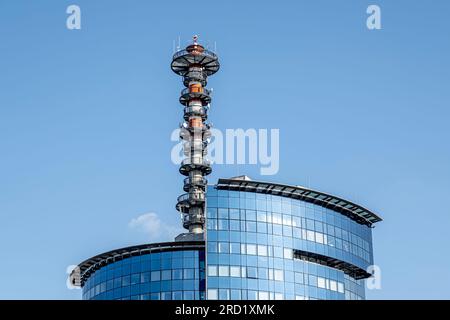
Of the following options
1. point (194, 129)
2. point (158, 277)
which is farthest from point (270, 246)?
point (194, 129)

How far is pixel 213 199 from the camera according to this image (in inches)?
5103

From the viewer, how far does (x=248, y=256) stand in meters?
128

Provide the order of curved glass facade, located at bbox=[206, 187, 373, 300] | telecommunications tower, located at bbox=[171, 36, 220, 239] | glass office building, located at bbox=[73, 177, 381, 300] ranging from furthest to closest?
telecommunications tower, located at bbox=[171, 36, 220, 239], curved glass facade, located at bbox=[206, 187, 373, 300], glass office building, located at bbox=[73, 177, 381, 300]

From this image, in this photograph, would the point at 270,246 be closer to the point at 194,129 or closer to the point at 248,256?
the point at 248,256

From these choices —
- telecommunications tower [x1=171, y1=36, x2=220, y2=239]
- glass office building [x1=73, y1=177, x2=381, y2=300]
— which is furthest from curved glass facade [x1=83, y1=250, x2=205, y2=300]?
telecommunications tower [x1=171, y1=36, x2=220, y2=239]

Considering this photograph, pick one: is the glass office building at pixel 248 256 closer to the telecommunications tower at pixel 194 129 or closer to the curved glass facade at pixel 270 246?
the curved glass facade at pixel 270 246

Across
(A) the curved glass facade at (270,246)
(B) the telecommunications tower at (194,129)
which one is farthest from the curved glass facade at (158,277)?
(B) the telecommunications tower at (194,129)

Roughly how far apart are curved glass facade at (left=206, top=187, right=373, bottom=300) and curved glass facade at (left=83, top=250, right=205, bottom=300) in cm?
226

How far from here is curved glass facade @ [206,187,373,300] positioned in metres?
127

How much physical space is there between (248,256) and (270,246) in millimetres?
4112

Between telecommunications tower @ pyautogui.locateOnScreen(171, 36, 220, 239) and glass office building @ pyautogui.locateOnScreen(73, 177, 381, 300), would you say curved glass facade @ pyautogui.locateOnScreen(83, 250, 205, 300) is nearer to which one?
glass office building @ pyautogui.locateOnScreen(73, 177, 381, 300)

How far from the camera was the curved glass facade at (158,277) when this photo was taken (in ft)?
412

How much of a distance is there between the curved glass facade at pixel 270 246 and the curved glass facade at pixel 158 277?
226 cm
